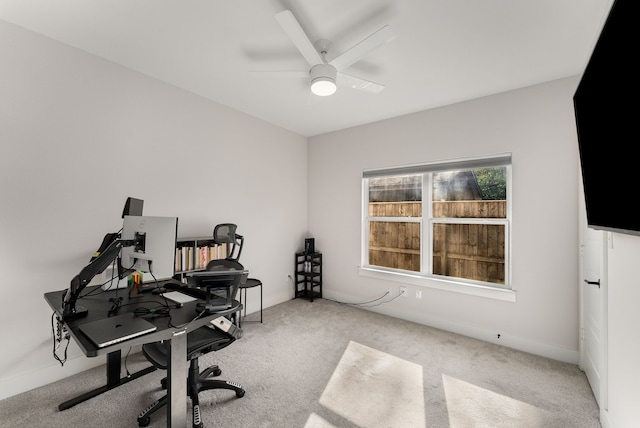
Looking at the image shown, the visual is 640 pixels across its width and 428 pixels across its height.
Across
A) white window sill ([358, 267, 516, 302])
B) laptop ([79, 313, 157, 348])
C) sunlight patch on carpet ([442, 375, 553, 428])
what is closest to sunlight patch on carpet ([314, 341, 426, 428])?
sunlight patch on carpet ([442, 375, 553, 428])

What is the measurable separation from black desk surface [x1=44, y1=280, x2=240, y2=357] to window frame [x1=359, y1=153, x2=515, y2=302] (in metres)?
2.54

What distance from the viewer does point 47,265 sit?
2119 mm

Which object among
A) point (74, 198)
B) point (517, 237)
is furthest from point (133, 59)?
point (517, 237)

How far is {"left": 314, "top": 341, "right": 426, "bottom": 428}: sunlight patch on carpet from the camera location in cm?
179

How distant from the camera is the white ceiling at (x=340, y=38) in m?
1.76

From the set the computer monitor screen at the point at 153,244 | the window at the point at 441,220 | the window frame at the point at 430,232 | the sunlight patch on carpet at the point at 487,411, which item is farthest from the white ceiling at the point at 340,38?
the sunlight patch on carpet at the point at 487,411

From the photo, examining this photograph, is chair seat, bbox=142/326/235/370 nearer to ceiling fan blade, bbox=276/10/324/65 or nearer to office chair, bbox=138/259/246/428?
office chair, bbox=138/259/246/428

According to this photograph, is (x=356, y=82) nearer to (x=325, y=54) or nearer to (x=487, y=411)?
(x=325, y=54)

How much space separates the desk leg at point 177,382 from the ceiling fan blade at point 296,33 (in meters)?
1.81

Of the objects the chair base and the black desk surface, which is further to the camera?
the chair base

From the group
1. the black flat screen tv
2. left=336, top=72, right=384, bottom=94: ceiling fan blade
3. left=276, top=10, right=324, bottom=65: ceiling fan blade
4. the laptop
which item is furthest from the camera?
left=336, top=72, right=384, bottom=94: ceiling fan blade

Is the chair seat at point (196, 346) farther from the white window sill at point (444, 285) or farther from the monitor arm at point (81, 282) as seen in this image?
the white window sill at point (444, 285)

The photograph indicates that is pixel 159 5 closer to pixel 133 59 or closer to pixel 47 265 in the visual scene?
pixel 133 59

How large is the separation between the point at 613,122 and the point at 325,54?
183cm
